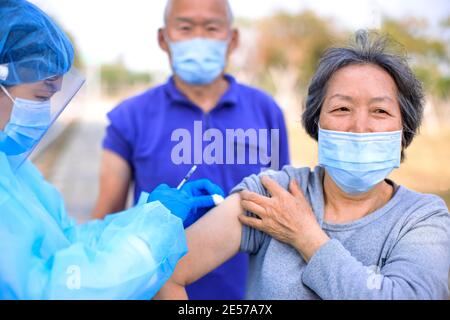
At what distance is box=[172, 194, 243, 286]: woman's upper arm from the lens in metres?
2.01

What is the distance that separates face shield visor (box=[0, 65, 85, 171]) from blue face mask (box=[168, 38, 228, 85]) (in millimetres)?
982

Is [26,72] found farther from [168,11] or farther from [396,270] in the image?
[168,11]

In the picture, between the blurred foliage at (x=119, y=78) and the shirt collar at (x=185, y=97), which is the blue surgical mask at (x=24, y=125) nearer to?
the shirt collar at (x=185, y=97)

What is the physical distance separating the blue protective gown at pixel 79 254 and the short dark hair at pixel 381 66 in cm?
65

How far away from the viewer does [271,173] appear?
2.11 metres

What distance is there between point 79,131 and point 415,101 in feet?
73.2

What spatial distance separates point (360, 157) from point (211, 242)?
544 millimetres

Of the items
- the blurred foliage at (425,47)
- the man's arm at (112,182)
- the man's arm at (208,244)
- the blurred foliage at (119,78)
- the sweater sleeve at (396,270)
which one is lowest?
the blurred foliage at (119,78)

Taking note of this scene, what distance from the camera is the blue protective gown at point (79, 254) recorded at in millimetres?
1569

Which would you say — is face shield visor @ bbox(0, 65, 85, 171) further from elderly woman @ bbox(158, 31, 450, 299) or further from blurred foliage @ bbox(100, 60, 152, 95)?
blurred foliage @ bbox(100, 60, 152, 95)

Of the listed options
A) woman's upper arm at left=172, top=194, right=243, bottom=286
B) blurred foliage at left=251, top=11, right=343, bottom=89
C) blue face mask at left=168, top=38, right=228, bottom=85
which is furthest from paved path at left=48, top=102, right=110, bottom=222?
blurred foliage at left=251, top=11, right=343, bottom=89

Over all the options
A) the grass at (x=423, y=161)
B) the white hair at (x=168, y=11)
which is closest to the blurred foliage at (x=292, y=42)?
the grass at (x=423, y=161)

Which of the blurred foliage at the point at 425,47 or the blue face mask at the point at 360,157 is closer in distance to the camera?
the blue face mask at the point at 360,157

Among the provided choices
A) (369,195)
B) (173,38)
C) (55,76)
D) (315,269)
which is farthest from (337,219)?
(173,38)
